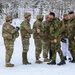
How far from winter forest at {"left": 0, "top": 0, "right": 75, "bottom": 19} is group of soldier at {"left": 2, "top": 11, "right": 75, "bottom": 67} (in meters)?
57.8

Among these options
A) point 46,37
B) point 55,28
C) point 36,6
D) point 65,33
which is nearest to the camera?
point 55,28

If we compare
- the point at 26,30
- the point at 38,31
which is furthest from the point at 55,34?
the point at 26,30

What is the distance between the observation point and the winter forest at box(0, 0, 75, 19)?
71312 millimetres

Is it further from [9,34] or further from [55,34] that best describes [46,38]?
[9,34]

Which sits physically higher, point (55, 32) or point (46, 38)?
point (55, 32)

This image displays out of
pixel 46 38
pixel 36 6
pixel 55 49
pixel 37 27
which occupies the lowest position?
pixel 55 49

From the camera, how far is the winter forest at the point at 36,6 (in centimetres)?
7131

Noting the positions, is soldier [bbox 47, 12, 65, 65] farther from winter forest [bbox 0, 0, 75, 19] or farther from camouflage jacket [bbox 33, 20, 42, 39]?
winter forest [bbox 0, 0, 75, 19]

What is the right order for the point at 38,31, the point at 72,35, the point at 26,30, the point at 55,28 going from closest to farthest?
the point at 55,28, the point at 26,30, the point at 38,31, the point at 72,35

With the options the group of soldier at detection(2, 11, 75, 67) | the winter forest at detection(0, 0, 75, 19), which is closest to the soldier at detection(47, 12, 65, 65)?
the group of soldier at detection(2, 11, 75, 67)

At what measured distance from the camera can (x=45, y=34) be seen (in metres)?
10.7

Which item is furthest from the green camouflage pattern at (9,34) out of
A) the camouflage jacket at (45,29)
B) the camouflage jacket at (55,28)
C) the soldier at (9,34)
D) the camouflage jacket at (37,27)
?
the camouflage jacket at (55,28)

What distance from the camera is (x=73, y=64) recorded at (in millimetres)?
10430

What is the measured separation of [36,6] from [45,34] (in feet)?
221
